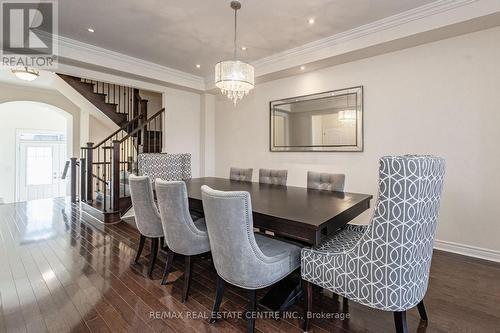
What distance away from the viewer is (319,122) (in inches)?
162

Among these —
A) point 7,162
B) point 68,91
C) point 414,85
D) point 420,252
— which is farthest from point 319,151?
point 7,162

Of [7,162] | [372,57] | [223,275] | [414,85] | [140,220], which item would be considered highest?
[372,57]

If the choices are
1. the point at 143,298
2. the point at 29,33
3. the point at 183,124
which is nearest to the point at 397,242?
the point at 143,298

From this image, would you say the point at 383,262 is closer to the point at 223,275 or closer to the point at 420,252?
the point at 420,252

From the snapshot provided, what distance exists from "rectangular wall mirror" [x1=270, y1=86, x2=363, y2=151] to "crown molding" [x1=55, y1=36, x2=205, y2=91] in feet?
6.32

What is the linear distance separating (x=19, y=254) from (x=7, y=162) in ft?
20.3

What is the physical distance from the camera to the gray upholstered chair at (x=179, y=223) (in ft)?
6.33

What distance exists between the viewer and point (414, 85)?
10.6 ft

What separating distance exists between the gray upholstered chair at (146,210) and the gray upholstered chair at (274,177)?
154cm

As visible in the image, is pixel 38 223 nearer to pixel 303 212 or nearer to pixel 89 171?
pixel 89 171

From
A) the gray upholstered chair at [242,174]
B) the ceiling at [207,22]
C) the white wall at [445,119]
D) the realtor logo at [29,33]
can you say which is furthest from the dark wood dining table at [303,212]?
the realtor logo at [29,33]

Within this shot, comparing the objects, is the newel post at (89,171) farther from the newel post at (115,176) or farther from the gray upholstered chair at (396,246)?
the gray upholstered chair at (396,246)

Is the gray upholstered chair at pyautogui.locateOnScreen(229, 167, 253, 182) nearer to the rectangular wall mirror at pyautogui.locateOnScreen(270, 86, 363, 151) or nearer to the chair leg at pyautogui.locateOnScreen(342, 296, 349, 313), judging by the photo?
the rectangular wall mirror at pyautogui.locateOnScreen(270, 86, 363, 151)

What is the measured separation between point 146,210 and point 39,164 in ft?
25.5
